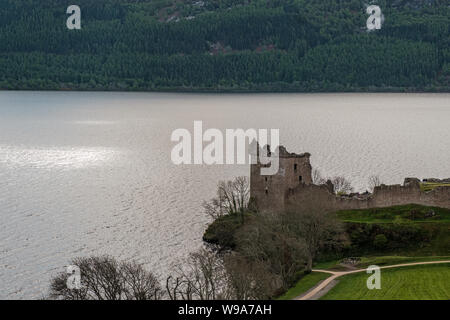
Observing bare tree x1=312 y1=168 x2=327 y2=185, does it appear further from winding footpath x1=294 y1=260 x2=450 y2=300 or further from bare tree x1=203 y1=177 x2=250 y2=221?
winding footpath x1=294 y1=260 x2=450 y2=300

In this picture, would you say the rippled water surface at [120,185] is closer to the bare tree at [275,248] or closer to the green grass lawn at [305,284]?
the bare tree at [275,248]

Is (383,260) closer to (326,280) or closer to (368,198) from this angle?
(326,280)

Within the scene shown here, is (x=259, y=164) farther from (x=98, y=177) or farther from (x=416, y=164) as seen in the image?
(x=416, y=164)

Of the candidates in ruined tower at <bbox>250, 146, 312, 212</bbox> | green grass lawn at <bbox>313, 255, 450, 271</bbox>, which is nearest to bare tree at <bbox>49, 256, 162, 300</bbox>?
green grass lawn at <bbox>313, 255, 450, 271</bbox>

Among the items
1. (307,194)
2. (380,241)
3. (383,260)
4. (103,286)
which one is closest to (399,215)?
(380,241)

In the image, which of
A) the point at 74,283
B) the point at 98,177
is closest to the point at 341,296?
the point at 74,283
